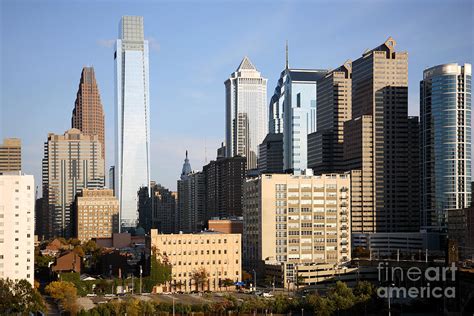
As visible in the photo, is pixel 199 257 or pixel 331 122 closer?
pixel 199 257

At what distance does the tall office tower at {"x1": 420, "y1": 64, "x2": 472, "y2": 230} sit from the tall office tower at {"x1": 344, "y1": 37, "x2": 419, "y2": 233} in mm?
4366

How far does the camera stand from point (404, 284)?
321 ft

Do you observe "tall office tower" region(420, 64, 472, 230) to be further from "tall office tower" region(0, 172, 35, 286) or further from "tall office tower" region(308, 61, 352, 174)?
"tall office tower" region(0, 172, 35, 286)

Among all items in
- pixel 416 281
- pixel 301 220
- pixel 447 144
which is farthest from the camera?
pixel 447 144

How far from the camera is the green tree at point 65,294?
82938 millimetres

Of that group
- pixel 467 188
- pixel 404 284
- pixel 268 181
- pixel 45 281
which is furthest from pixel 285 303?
pixel 467 188

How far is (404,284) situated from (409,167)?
2837 inches

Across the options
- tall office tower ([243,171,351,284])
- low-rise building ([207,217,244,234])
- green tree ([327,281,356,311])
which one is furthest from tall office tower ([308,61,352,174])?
green tree ([327,281,356,311])

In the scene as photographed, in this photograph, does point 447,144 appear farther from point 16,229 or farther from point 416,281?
point 16,229

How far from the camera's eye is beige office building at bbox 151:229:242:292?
105938 millimetres

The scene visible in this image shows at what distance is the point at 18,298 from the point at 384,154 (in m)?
101

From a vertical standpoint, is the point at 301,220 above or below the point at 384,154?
below

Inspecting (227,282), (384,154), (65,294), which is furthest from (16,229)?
→ (384,154)

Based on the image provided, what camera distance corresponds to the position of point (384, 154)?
16512 cm
